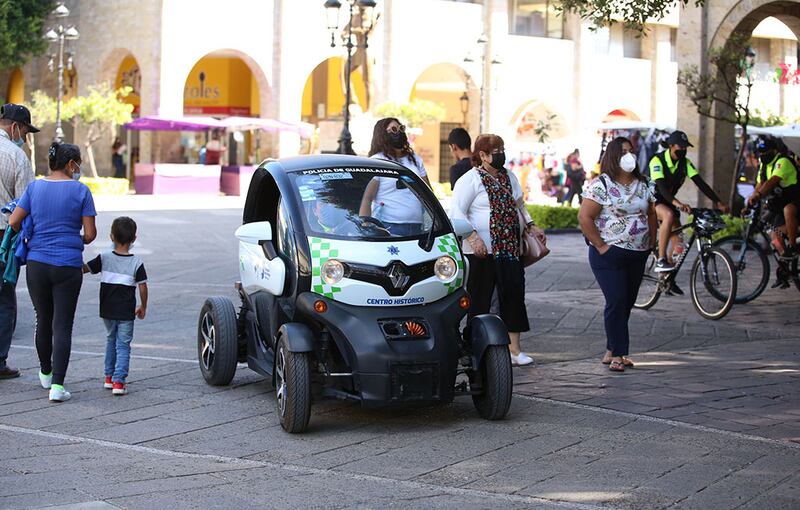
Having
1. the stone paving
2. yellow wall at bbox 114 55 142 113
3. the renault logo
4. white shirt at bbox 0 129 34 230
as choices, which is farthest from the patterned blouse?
yellow wall at bbox 114 55 142 113

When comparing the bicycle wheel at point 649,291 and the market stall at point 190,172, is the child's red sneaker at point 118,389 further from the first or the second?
the market stall at point 190,172

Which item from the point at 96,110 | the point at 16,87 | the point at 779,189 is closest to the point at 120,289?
the point at 779,189

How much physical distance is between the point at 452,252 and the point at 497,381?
32.0 inches

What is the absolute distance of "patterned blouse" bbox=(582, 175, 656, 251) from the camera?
8.88 metres

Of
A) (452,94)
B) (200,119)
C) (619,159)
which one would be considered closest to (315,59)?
(200,119)

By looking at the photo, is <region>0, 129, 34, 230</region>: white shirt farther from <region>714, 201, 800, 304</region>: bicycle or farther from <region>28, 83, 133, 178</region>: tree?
<region>28, 83, 133, 178</region>: tree

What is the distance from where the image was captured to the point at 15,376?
859 centimetres

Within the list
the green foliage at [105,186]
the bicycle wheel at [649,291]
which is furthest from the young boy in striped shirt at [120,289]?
the green foliage at [105,186]

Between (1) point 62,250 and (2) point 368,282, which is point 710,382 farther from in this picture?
(1) point 62,250

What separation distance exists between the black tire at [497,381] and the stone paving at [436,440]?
4.8 inches

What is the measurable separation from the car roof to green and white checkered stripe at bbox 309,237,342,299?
0.62 metres

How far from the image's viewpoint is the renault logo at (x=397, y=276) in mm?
7043

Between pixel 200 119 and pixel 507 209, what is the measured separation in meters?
30.8

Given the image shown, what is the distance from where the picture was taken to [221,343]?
316 inches
